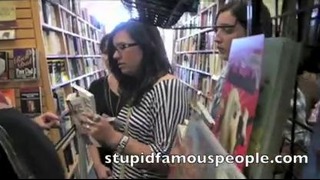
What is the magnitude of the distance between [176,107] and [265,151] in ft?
2.74

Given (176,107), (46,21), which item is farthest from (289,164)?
(46,21)

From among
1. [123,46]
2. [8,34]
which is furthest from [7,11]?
[123,46]

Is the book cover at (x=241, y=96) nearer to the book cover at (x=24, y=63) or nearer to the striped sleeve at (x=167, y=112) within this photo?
the striped sleeve at (x=167, y=112)

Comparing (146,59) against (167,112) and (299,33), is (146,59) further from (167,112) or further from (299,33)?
(299,33)

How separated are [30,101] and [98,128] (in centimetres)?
207

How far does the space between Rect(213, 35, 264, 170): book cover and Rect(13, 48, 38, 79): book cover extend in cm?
240

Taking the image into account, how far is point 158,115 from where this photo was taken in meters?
1.35

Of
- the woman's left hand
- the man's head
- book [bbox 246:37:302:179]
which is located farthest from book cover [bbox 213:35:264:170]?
the man's head

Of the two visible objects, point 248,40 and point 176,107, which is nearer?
point 248,40

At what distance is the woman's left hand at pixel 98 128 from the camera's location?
0.90 m

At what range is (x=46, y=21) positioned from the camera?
354 centimetres

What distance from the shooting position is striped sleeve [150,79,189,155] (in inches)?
51.7

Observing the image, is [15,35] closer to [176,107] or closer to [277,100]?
[176,107]

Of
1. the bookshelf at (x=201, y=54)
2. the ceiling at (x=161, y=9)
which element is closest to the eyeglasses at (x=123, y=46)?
the ceiling at (x=161, y=9)
